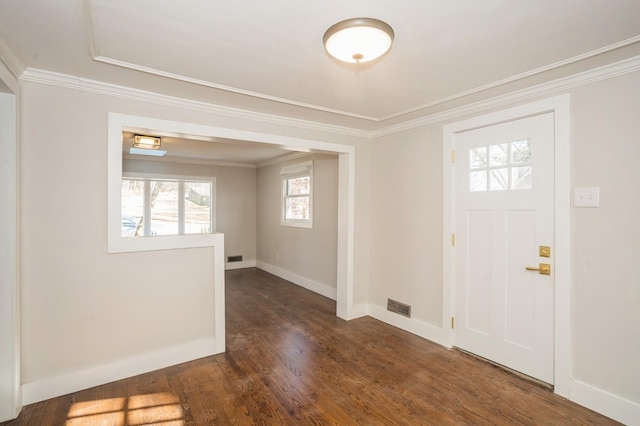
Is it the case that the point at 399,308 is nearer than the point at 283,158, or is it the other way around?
the point at 399,308

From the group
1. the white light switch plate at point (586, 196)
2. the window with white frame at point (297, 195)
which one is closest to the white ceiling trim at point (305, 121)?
the white light switch plate at point (586, 196)

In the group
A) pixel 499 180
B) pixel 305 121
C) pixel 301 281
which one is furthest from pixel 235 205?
pixel 499 180

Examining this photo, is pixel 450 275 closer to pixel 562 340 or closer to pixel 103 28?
pixel 562 340

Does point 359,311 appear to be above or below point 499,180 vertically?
below

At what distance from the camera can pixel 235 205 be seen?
733 centimetres

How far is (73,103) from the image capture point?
8.09ft

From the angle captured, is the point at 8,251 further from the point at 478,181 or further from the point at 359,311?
the point at 478,181

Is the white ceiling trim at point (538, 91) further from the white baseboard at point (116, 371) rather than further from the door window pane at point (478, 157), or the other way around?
the white baseboard at point (116, 371)

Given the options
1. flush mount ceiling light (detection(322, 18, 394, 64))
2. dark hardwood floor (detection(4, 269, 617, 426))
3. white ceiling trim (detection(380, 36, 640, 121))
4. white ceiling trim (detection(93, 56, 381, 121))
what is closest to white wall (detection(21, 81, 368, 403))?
dark hardwood floor (detection(4, 269, 617, 426))

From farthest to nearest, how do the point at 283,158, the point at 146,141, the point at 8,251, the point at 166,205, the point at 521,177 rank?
the point at 166,205, the point at 283,158, the point at 146,141, the point at 521,177, the point at 8,251

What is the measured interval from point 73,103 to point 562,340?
13.6 ft

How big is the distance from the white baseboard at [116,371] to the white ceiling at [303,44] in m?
2.25

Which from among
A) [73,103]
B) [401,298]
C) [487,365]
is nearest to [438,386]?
[487,365]

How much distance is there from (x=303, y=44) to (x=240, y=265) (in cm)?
609
